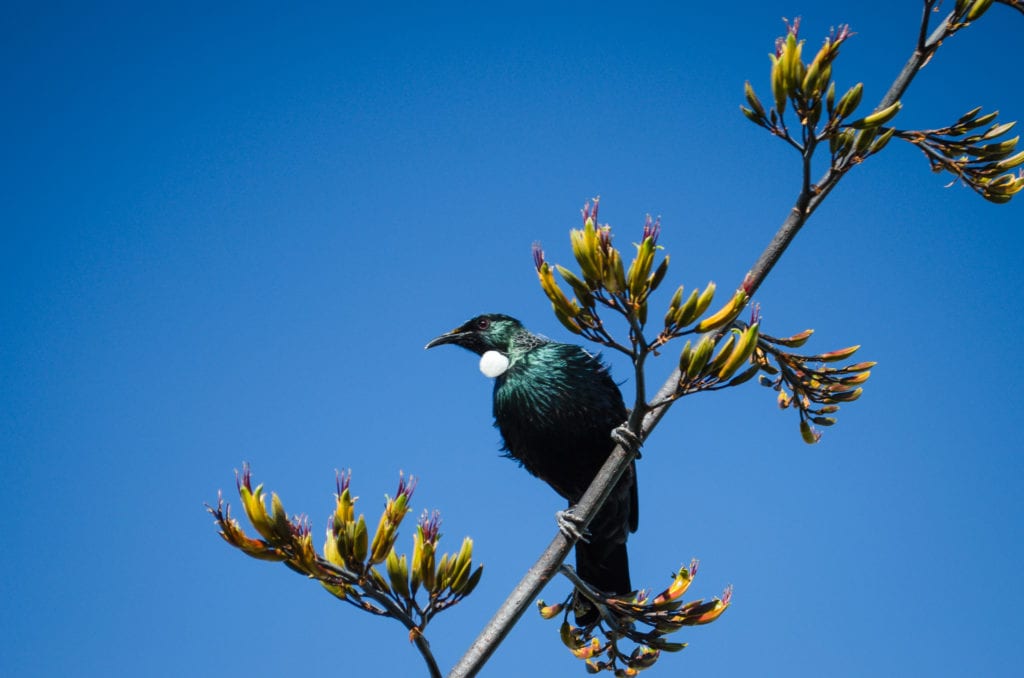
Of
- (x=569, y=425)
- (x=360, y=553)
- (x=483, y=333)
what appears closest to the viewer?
(x=360, y=553)

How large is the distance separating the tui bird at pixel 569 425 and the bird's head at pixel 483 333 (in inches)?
1.4

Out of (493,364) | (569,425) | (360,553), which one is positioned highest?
(493,364)

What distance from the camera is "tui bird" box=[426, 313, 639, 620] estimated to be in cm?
449

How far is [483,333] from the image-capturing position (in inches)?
193

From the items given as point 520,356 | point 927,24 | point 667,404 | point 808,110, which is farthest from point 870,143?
point 520,356

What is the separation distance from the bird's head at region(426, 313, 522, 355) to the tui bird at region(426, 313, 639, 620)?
36mm

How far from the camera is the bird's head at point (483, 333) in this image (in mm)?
4891

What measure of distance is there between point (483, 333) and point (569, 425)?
30.2 inches

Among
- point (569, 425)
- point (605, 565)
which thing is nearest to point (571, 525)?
point (569, 425)

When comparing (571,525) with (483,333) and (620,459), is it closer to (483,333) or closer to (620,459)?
(620,459)

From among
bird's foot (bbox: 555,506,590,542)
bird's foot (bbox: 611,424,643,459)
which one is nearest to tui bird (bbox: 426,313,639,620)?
bird's foot (bbox: 555,506,590,542)

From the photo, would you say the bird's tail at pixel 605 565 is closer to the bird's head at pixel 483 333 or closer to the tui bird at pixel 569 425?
the tui bird at pixel 569 425

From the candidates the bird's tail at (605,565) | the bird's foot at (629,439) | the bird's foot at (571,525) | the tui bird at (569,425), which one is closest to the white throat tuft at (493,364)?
the tui bird at (569,425)

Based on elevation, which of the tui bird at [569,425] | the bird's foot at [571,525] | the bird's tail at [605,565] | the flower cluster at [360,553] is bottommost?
the flower cluster at [360,553]
